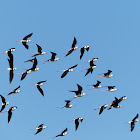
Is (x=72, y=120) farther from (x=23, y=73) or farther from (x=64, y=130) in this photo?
(x=23, y=73)

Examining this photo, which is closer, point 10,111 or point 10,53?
point 10,53

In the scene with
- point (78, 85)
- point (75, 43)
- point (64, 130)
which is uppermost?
point (75, 43)

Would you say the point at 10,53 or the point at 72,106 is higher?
the point at 10,53

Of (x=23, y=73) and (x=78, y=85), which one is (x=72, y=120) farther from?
(x=23, y=73)

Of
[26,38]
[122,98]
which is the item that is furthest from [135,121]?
[26,38]

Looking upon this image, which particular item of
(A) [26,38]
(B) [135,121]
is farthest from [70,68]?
(B) [135,121]

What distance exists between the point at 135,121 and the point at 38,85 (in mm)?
13671

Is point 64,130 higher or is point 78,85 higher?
point 78,85

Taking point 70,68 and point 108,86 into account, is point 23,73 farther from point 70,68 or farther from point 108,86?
point 108,86

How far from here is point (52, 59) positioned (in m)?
62.3

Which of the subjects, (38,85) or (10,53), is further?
(38,85)

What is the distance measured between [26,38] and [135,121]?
58.4 feet

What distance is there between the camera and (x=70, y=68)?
61.9 metres

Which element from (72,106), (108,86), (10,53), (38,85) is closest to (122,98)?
(108,86)
